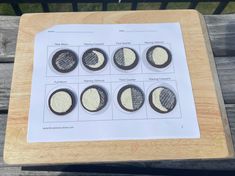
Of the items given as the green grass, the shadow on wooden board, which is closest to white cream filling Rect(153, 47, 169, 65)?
the shadow on wooden board

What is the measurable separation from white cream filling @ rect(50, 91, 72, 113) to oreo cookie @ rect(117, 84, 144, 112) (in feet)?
0.31

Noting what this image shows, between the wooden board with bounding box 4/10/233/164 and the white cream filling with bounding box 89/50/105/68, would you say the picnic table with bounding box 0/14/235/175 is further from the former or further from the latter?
the white cream filling with bounding box 89/50/105/68

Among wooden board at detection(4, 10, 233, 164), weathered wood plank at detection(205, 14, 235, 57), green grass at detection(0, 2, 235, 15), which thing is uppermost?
green grass at detection(0, 2, 235, 15)

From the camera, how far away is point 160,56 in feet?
2.21

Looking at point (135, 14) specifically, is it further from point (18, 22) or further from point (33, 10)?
point (33, 10)

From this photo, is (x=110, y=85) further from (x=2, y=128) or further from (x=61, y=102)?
(x=2, y=128)

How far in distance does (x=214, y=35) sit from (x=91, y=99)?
316mm

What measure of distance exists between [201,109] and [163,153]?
11 centimetres

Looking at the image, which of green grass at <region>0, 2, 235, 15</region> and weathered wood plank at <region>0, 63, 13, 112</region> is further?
green grass at <region>0, 2, 235, 15</region>

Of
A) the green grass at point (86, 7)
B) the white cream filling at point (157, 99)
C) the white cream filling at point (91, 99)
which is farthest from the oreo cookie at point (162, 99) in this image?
the green grass at point (86, 7)

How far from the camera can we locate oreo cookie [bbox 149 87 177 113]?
2.08 ft

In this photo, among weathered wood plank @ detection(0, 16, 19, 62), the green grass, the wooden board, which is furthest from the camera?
the green grass

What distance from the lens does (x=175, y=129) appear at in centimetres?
62

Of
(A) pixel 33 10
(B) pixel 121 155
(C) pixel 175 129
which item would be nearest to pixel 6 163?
(B) pixel 121 155
